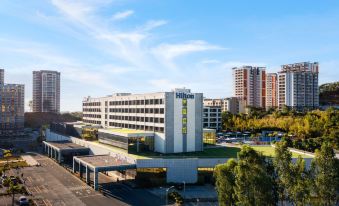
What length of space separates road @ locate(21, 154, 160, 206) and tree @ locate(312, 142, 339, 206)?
2695cm

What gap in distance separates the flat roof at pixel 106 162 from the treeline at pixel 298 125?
54.0m

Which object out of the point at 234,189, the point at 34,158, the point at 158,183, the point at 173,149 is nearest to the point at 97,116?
the point at 34,158

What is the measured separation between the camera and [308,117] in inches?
5197

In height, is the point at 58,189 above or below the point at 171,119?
below

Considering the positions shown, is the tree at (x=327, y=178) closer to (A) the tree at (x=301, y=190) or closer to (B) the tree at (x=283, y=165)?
(A) the tree at (x=301, y=190)

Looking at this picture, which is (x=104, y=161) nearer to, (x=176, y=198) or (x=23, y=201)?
(x=23, y=201)

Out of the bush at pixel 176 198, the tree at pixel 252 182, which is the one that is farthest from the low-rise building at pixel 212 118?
the tree at pixel 252 182

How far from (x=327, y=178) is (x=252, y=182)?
341 inches

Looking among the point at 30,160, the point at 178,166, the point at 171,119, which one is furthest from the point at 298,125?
the point at 30,160

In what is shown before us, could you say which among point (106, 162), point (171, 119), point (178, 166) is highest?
point (171, 119)

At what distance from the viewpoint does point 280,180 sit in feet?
149

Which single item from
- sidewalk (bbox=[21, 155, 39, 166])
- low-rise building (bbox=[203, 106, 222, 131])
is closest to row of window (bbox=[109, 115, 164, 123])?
sidewalk (bbox=[21, 155, 39, 166])

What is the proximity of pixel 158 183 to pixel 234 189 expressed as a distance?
95.6 feet

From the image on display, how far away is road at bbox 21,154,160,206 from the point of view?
58.9 meters
